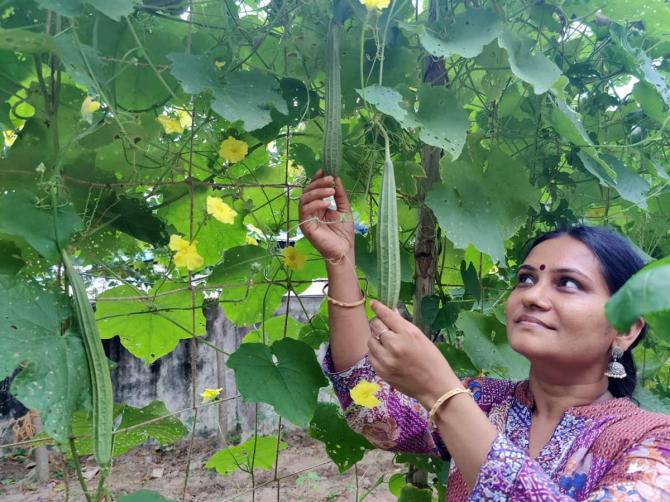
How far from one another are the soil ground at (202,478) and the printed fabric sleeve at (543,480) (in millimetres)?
3324

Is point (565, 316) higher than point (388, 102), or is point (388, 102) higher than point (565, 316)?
point (388, 102)

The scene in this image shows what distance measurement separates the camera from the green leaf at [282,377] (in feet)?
3.89

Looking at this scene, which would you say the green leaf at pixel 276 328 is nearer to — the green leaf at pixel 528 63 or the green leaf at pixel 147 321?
the green leaf at pixel 147 321

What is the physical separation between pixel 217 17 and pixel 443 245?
0.86 metres

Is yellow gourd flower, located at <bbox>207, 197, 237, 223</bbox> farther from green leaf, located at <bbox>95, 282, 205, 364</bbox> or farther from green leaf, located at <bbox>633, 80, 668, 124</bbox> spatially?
green leaf, located at <bbox>633, 80, 668, 124</bbox>

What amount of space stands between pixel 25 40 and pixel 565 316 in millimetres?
981

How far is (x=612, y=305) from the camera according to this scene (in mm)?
473

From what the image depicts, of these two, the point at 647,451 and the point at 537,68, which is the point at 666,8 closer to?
the point at 537,68

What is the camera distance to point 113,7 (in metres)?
0.86

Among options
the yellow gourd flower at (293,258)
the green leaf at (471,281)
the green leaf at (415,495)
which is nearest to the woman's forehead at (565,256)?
the green leaf at (471,281)

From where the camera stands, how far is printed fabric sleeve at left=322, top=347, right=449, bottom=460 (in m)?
1.28

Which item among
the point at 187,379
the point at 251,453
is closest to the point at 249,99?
the point at 251,453

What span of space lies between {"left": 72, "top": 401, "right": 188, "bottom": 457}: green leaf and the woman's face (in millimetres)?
861

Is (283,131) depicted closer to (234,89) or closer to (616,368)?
(234,89)
